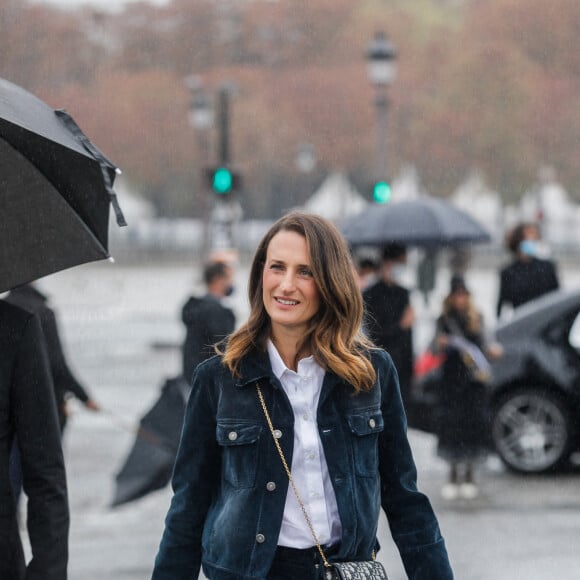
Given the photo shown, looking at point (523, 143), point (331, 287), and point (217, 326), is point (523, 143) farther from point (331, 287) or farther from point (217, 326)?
point (331, 287)

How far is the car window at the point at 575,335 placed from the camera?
9570 millimetres

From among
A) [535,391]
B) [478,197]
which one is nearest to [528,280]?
[535,391]

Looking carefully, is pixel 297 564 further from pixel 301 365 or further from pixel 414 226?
pixel 414 226

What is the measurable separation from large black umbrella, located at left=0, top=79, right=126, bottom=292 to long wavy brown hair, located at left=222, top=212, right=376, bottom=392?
0.62 m

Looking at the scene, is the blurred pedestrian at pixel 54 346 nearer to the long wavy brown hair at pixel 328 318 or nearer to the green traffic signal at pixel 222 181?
the long wavy brown hair at pixel 328 318

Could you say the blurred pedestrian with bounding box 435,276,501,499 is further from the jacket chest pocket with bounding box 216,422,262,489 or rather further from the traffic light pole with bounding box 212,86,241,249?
A: the traffic light pole with bounding box 212,86,241,249

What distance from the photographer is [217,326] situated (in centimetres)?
766

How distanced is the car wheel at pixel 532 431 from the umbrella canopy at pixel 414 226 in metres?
1.72

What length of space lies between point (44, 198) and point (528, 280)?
8541mm

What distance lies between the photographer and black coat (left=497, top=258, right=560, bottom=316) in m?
11.6

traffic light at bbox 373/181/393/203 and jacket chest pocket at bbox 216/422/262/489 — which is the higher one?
traffic light at bbox 373/181/393/203

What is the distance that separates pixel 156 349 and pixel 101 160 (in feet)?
55.7

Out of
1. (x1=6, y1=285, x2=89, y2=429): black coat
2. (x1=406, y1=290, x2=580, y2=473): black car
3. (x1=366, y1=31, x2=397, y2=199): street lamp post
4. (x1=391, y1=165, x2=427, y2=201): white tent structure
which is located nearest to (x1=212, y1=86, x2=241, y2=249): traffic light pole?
(x1=366, y1=31, x2=397, y2=199): street lamp post

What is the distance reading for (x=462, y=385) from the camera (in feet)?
29.0
